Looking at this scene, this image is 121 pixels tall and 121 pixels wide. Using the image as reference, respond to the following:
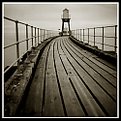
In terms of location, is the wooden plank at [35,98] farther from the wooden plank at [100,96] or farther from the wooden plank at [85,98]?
the wooden plank at [100,96]

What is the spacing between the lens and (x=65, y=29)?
1575 inches

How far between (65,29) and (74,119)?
3854 cm

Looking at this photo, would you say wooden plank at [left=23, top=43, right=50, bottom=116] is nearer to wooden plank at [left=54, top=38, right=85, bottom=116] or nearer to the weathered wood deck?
the weathered wood deck

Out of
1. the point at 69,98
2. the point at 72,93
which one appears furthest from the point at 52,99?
the point at 72,93

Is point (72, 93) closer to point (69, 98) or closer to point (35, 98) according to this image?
point (69, 98)

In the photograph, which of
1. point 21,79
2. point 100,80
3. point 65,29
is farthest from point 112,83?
point 65,29

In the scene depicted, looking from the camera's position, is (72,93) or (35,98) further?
(72,93)

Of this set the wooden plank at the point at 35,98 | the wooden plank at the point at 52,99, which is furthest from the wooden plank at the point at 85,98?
the wooden plank at the point at 35,98

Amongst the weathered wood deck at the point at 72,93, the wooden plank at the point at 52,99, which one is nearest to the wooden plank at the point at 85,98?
the weathered wood deck at the point at 72,93

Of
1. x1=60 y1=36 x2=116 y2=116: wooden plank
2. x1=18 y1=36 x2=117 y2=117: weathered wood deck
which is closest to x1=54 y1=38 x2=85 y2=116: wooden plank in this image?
x1=18 y1=36 x2=117 y2=117: weathered wood deck

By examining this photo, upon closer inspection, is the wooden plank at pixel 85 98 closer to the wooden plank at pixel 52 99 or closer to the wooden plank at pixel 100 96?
the wooden plank at pixel 100 96

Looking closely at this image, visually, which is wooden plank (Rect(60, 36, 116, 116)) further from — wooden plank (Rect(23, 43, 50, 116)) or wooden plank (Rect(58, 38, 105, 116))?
wooden plank (Rect(23, 43, 50, 116))

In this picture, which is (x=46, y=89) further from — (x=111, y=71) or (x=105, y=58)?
(x=105, y=58)

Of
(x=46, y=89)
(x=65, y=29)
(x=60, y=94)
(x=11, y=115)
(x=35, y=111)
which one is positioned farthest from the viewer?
(x=65, y=29)
